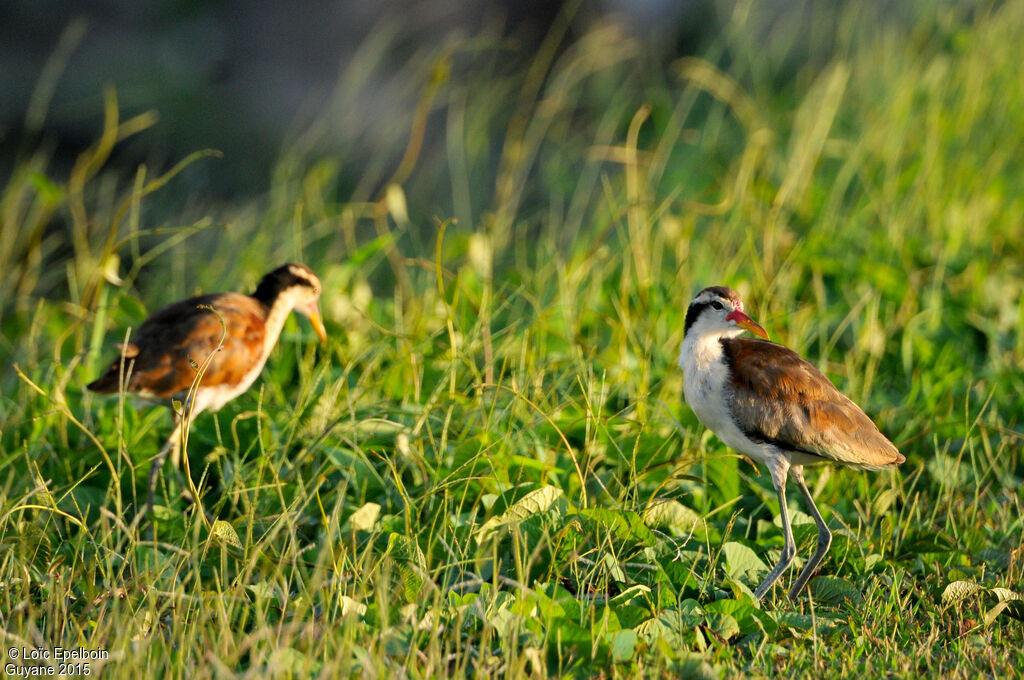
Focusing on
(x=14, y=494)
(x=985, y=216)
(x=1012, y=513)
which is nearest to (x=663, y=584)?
(x=1012, y=513)

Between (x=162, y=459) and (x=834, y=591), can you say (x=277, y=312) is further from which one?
(x=834, y=591)

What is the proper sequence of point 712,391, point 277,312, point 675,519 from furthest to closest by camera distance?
point 277,312
point 675,519
point 712,391

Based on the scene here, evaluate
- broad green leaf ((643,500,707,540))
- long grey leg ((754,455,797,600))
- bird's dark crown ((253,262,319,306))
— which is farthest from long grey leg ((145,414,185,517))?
long grey leg ((754,455,797,600))

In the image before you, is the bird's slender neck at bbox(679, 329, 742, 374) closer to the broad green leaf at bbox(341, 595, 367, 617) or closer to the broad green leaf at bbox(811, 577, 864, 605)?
the broad green leaf at bbox(811, 577, 864, 605)

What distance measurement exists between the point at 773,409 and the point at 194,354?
2.35 meters

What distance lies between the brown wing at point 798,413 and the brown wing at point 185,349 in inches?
79.0

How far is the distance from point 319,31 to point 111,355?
4789 mm

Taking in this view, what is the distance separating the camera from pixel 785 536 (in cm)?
372

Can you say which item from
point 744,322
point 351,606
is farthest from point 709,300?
point 351,606

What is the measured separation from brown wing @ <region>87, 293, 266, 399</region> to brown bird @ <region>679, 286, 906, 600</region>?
1.84 meters

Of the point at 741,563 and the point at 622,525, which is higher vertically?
the point at 622,525

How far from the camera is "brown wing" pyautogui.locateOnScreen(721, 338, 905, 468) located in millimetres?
3805

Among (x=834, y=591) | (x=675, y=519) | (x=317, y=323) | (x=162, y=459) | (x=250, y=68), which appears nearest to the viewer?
(x=834, y=591)

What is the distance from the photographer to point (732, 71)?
31.0ft
